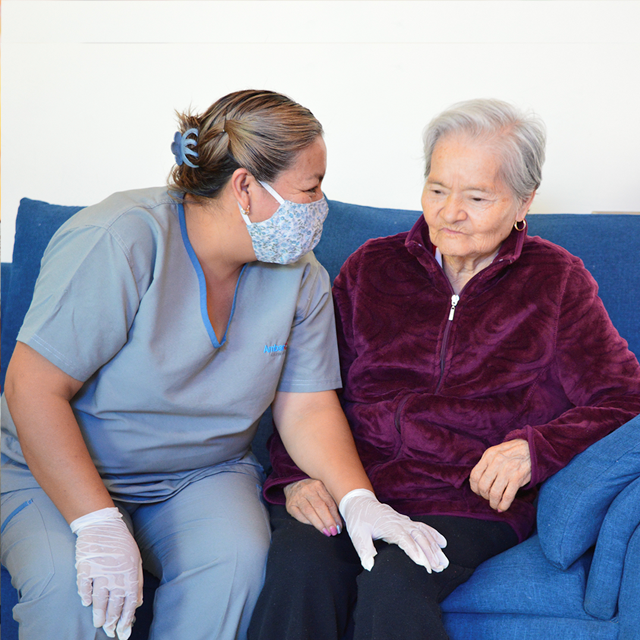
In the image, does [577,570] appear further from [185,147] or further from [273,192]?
[185,147]

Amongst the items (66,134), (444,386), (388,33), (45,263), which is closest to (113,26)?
(66,134)

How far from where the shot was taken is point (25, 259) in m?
1.84

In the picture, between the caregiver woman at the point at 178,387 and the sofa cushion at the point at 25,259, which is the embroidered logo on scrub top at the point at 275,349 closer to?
the caregiver woman at the point at 178,387

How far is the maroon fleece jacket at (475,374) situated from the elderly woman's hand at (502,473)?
0.03 metres

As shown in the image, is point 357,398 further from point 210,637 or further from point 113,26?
point 113,26

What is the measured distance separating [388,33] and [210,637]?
76.0 inches

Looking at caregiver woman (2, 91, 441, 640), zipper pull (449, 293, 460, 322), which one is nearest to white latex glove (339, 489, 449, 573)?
caregiver woman (2, 91, 441, 640)

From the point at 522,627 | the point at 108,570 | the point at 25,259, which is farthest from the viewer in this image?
the point at 25,259

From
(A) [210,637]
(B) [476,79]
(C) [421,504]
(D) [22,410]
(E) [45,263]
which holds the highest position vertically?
(B) [476,79]

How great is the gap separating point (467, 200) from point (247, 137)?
504 millimetres

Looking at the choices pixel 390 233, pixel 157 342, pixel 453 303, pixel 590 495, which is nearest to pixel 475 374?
pixel 453 303

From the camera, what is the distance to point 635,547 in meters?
1.15

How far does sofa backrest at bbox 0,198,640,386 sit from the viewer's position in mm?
1792

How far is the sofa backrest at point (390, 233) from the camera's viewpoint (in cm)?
179
